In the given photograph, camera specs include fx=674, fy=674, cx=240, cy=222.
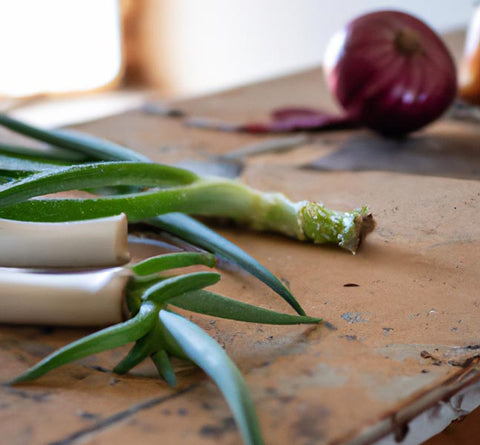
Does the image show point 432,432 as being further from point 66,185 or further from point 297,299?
point 66,185

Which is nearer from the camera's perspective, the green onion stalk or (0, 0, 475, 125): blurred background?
the green onion stalk

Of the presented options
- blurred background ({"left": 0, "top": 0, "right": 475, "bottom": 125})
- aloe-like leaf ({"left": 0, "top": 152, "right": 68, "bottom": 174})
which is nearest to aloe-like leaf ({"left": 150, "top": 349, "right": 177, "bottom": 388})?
→ aloe-like leaf ({"left": 0, "top": 152, "right": 68, "bottom": 174})

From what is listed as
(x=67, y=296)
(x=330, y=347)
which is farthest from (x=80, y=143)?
(x=330, y=347)

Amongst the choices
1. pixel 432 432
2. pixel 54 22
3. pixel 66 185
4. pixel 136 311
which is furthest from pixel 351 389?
pixel 54 22

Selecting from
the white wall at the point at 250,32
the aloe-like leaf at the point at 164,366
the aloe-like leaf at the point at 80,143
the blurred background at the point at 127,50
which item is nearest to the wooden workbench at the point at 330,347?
the aloe-like leaf at the point at 164,366

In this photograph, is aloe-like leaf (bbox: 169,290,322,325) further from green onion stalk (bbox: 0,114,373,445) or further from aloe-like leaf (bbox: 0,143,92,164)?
aloe-like leaf (bbox: 0,143,92,164)

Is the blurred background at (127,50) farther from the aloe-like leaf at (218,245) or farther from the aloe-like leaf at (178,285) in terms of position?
the aloe-like leaf at (178,285)
